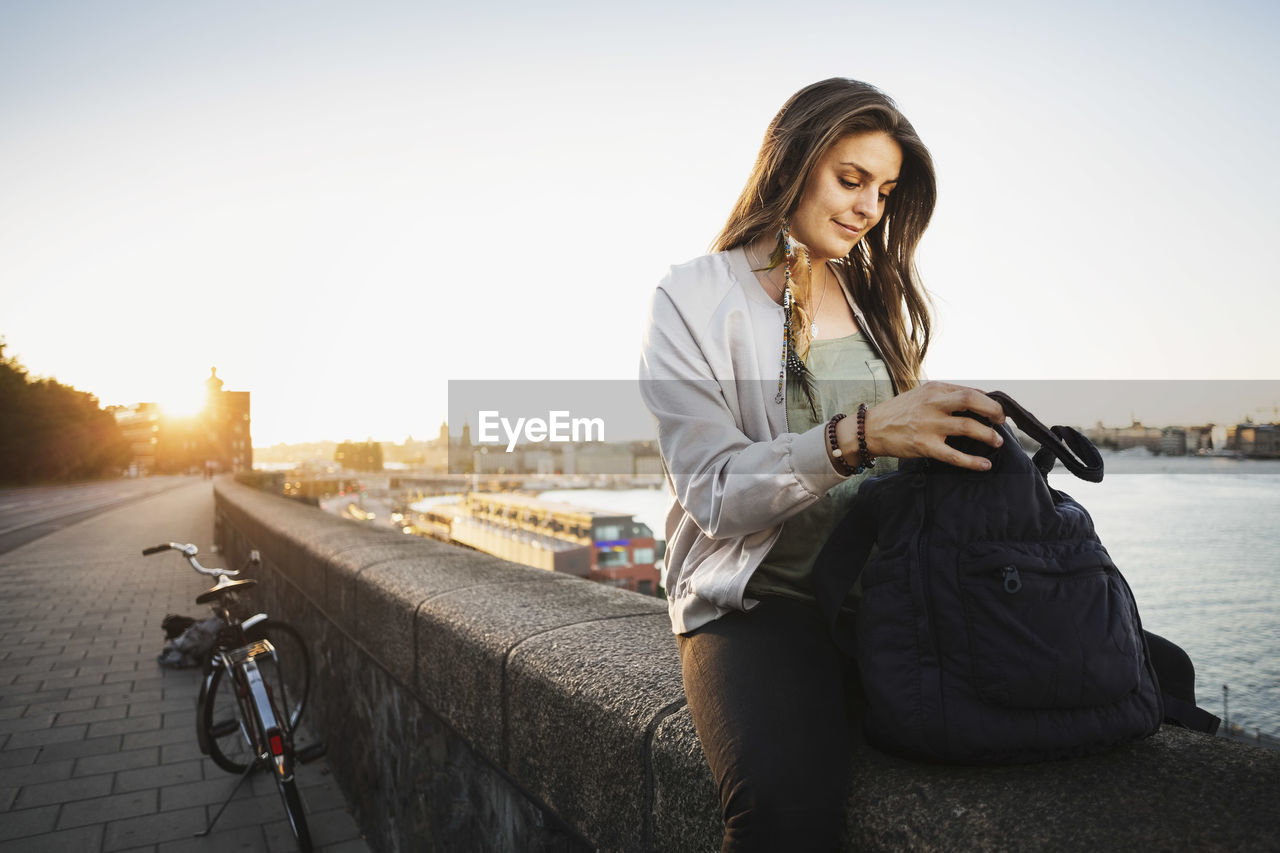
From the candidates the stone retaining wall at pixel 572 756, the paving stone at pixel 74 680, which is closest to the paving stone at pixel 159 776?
the stone retaining wall at pixel 572 756

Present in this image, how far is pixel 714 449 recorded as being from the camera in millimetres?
1273

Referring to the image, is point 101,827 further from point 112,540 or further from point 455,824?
point 112,540

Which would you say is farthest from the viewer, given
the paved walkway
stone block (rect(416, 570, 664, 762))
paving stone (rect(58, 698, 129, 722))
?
paving stone (rect(58, 698, 129, 722))

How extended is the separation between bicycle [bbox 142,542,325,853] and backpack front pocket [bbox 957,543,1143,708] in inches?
114

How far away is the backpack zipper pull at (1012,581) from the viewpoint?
1014 millimetres

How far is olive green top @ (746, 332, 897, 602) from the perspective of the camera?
1356 millimetres

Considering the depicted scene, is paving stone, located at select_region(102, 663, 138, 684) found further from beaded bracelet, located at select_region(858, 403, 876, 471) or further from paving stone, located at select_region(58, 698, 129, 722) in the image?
beaded bracelet, located at select_region(858, 403, 876, 471)

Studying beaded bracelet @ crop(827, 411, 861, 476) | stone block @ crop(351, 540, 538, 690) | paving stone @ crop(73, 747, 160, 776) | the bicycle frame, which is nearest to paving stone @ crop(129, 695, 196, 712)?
paving stone @ crop(73, 747, 160, 776)

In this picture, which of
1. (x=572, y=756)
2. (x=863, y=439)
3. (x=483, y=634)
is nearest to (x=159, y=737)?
(x=483, y=634)

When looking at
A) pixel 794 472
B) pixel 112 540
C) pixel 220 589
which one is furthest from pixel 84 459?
pixel 794 472

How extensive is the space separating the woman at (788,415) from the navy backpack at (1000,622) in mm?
76

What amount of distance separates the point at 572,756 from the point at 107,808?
119 inches

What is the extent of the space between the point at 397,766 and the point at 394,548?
122cm

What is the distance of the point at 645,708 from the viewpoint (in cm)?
138
